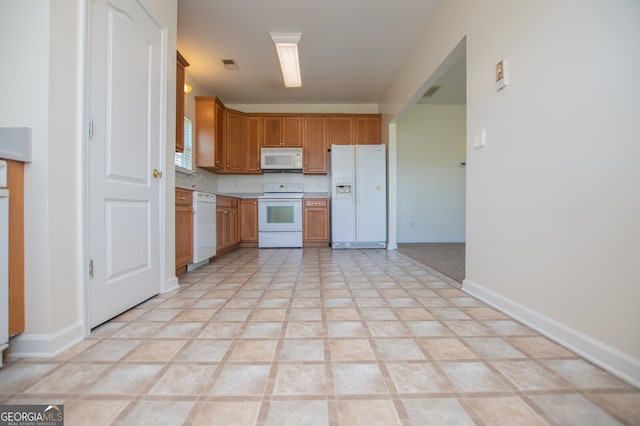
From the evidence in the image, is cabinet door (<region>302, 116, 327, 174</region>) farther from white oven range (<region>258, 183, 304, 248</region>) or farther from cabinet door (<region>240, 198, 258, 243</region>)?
cabinet door (<region>240, 198, 258, 243</region>)

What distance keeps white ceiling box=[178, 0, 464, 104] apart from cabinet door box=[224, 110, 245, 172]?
436 millimetres

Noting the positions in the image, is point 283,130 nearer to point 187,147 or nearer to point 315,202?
point 315,202

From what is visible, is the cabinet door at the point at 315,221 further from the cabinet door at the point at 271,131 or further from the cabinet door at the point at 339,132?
the cabinet door at the point at 271,131

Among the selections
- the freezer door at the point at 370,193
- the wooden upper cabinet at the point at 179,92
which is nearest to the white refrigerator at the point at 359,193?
the freezer door at the point at 370,193

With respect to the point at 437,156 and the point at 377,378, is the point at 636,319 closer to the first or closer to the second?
the point at 377,378

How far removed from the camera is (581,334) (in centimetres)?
126

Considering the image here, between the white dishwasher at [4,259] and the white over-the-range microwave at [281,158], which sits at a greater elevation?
the white over-the-range microwave at [281,158]

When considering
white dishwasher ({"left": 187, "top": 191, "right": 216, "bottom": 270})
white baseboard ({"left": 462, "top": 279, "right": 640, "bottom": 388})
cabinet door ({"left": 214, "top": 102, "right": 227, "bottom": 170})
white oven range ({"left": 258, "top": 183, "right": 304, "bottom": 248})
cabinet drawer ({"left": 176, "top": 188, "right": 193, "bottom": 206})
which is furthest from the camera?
white oven range ({"left": 258, "top": 183, "right": 304, "bottom": 248})

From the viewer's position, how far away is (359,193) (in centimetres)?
484

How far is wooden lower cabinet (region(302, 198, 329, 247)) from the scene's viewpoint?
16.9ft

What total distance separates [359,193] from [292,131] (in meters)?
1.73

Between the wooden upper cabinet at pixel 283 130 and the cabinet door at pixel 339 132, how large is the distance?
57 cm

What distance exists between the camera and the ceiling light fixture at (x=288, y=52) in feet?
10.6
